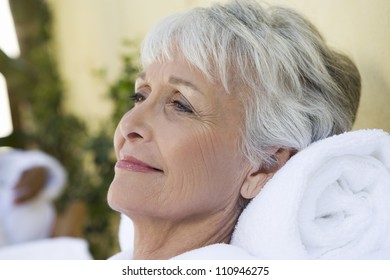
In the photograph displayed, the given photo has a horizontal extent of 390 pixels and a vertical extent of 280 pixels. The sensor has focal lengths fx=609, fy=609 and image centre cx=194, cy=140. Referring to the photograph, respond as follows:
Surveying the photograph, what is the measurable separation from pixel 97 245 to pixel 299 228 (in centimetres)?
224

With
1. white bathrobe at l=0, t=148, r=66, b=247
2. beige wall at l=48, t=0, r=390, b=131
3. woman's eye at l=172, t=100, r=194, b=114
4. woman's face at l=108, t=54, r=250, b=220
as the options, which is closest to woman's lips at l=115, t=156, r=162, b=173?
woman's face at l=108, t=54, r=250, b=220

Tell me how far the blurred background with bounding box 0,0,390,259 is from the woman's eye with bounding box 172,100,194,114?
11.7 inches

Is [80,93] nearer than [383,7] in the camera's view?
No

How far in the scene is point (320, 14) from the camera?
1167mm

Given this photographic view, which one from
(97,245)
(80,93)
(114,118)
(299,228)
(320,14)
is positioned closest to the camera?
(299,228)

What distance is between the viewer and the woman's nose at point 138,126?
103cm

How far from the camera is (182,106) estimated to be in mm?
1048

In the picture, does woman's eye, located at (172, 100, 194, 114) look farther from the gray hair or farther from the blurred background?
the blurred background

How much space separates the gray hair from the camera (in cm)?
102

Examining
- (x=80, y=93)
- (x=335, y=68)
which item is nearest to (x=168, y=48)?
(x=335, y=68)

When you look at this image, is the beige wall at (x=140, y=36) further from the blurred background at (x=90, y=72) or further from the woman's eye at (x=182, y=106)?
the woman's eye at (x=182, y=106)

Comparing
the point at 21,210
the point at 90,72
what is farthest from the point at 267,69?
the point at 90,72

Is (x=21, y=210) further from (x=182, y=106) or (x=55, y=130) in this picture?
(x=182, y=106)
